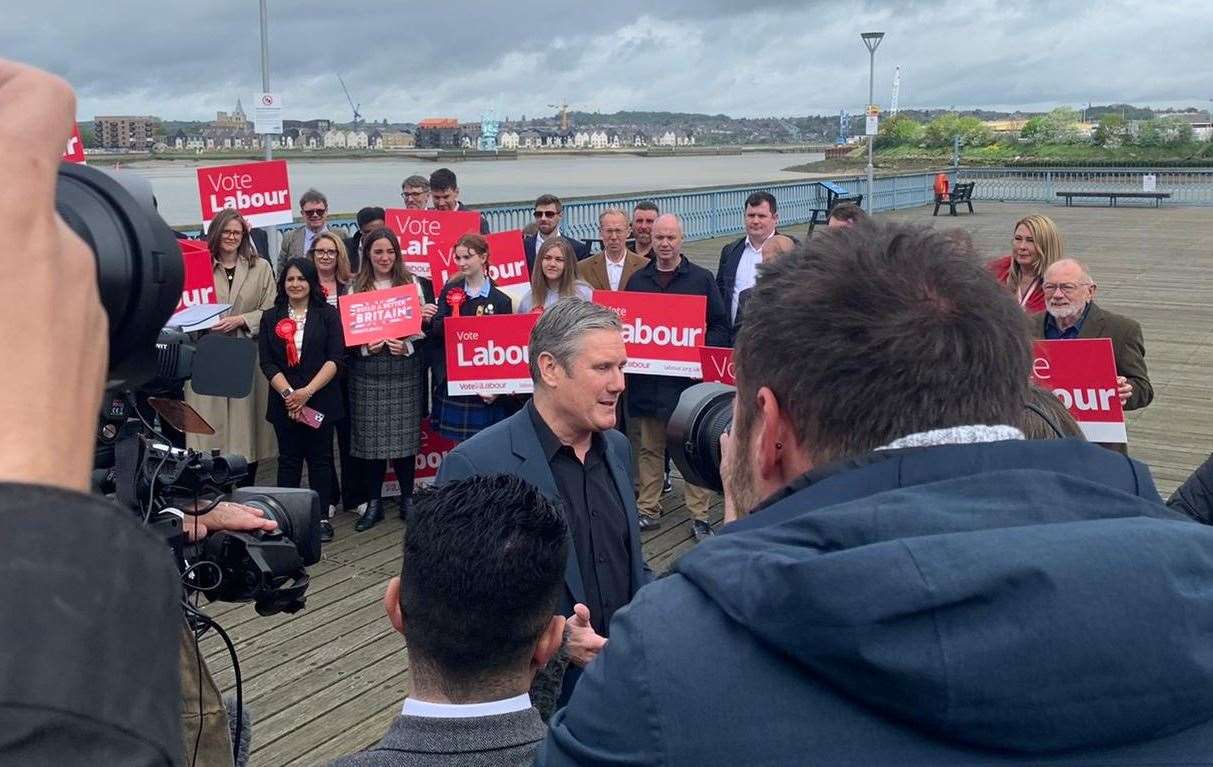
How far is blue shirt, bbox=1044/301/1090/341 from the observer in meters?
5.68

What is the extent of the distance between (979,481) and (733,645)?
32 cm

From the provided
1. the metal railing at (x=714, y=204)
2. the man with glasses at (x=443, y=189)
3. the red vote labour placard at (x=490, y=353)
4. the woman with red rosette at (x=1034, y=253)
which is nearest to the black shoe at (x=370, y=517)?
the red vote labour placard at (x=490, y=353)

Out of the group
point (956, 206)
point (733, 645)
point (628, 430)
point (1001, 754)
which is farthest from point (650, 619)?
point (956, 206)

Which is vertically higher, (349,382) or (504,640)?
(504,640)

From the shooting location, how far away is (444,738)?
1.97 meters

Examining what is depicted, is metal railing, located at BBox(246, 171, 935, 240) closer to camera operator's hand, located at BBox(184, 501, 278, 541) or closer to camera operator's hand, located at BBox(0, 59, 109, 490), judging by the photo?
camera operator's hand, located at BBox(184, 501, 278, 541)

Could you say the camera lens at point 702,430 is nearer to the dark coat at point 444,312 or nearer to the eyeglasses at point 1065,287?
the eyeglasses at point 1065,287

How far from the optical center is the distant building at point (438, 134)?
25980mm

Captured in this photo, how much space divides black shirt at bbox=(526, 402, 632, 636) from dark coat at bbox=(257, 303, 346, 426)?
3.57 meters

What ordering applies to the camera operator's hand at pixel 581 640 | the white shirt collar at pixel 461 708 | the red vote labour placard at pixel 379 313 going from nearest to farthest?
the white shirt collar at pixel 461 708 → the camera operator's hand at pixel 581 640 → the red vote labour placard at pixel 379 313

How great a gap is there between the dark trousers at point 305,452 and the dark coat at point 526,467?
12.2ft

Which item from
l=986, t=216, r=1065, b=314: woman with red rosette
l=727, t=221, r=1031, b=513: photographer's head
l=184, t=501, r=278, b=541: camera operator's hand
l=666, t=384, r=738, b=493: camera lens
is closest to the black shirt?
l=184, t=501, r=278, b=541: camera operator's hand

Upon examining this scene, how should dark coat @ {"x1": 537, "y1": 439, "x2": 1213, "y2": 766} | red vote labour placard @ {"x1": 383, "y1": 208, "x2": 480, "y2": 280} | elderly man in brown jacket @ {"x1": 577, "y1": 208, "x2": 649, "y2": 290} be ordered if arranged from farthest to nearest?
red vote labour placard @ {"x1": 383, "y1": 208, "x2": 480, "y2": 280} < elderly man in brown jacket @ {"x1": 577, "y1": 208, "x2": 649, "y2": 290} < dark coat @ {"x1": 537, "y1": 439, "x2": 1213, "y2": 766}

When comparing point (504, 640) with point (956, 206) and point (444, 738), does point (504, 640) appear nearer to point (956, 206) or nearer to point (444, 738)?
point (444, 738)
